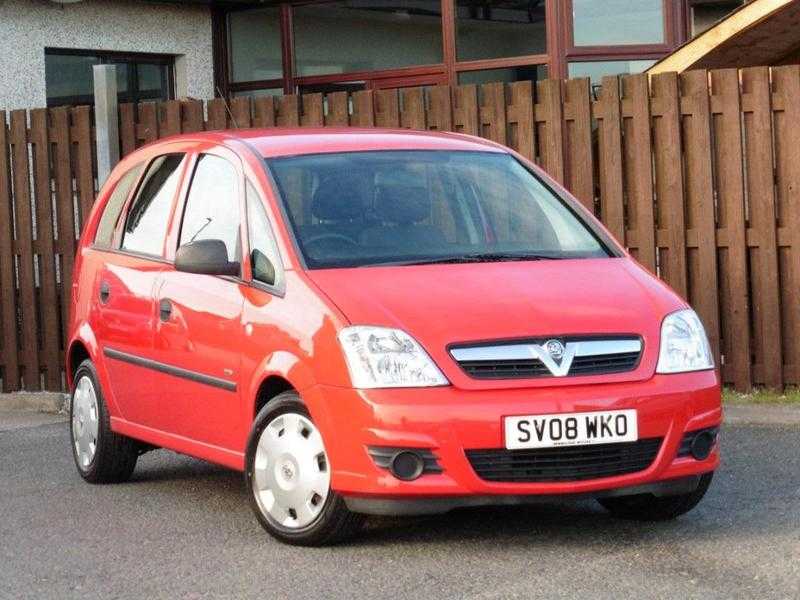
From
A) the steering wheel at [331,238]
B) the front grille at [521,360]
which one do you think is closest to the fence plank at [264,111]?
the steering wheel at [331,238]

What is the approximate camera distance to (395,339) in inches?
248

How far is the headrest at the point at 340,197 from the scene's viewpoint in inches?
284

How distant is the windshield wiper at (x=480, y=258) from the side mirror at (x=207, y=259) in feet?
2.31

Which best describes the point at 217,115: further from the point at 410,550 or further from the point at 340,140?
the point at 410,550

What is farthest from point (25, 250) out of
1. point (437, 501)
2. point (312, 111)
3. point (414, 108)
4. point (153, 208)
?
point (437, 501)

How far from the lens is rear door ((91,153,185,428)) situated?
7.90m

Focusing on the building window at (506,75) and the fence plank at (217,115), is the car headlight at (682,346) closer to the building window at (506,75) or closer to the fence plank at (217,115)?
the fence plank at (217,115)

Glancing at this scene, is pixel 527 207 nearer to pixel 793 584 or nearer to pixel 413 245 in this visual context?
pixel 413 245

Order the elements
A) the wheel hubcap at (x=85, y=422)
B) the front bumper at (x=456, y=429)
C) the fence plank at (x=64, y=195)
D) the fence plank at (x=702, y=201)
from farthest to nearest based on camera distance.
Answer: the fence plank at (x=64, y=195), the fence plank at (x=702, y=201), the wheel hubcap at (x=85, y=422), the front bumper at (x=456, y=429)

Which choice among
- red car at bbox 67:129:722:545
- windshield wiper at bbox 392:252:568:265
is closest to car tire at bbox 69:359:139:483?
red car at bbox 67:129:722:545

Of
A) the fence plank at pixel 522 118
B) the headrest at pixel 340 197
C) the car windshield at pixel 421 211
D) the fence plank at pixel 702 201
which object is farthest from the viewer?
the fence plank at pixel 522 118

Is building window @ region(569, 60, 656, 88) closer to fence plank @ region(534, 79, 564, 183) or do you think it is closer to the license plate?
fence plank @ region(534, 79, 564, 183)

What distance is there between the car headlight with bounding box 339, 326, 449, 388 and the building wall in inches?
416

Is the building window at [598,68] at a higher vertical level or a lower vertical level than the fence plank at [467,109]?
higher
